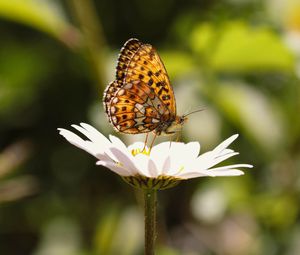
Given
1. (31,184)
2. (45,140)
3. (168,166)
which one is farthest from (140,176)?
(45,140)

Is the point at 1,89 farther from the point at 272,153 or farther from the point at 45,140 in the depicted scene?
the point at 272,153

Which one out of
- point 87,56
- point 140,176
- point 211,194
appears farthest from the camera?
point 211,194

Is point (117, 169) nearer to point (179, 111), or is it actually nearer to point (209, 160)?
point (209, 160)

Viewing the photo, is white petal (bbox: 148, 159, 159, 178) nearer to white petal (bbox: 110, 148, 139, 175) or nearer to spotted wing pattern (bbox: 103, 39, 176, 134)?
white petal (bbox: 110, 148, 139, 175)

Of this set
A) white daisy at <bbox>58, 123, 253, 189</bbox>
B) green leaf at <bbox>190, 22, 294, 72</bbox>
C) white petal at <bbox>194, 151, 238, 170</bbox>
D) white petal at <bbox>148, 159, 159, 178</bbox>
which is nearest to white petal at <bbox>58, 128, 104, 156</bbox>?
white daisy at <bbox>58, 123, 253, 189</bbox>

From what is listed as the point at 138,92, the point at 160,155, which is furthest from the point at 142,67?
→ the point at 160,155
